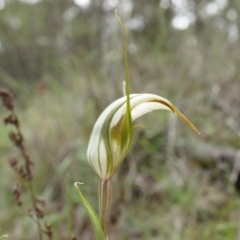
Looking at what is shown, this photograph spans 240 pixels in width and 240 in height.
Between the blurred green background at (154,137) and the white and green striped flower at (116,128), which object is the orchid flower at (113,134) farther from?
the blurred green background at (154,137)

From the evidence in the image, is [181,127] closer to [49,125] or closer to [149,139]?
[149,139]

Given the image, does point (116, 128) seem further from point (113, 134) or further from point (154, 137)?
point (154, 137)

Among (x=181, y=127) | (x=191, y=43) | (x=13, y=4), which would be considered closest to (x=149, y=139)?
(x=181, y=127)

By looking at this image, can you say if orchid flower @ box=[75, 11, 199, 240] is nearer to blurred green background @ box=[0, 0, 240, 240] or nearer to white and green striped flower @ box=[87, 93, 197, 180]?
white and green striped flower @ box=[87, 93, 197, 180]

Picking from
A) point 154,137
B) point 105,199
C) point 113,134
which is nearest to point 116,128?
point 113,134

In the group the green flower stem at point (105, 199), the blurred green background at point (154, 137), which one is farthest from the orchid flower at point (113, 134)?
the blurred green background at point (154, 137)

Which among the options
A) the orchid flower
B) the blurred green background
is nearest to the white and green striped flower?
the orchid flower
